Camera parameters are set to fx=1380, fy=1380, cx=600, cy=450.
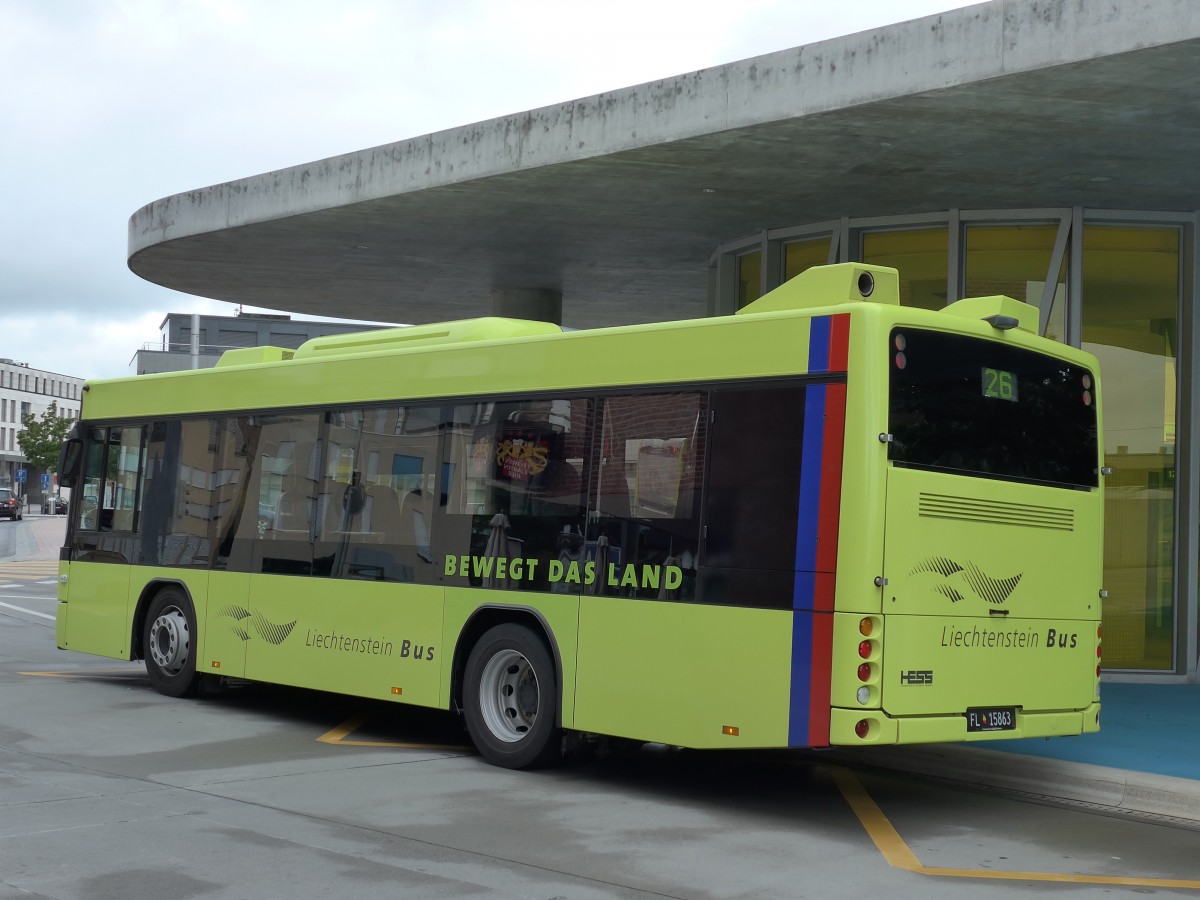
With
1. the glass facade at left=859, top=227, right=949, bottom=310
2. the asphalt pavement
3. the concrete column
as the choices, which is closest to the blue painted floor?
the asphalt pavement

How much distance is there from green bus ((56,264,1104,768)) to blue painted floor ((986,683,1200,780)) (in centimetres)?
93

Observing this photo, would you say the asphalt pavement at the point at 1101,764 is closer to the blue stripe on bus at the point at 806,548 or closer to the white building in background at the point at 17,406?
the blue stripe on bus at the point at 806,548

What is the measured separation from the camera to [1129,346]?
583 inches

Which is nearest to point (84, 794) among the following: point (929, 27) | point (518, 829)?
point (518, 829)

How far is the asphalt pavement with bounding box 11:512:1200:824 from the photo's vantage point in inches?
349

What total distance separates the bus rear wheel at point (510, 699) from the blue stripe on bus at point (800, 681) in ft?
6.78

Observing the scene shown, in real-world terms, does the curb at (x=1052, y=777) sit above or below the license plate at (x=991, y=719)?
below

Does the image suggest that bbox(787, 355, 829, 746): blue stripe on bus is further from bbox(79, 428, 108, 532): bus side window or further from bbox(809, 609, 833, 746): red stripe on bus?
bbox(79, 428, 108, 532): bus side window

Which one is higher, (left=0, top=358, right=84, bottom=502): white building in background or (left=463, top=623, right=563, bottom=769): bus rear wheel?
(left=0, top=358, right=84, bottom=502): white building in background

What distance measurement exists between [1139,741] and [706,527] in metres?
4.48

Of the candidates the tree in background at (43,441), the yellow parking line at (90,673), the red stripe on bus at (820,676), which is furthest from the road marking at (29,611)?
the tree in background at (43,441)

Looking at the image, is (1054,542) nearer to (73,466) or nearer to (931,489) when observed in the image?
(931,489)

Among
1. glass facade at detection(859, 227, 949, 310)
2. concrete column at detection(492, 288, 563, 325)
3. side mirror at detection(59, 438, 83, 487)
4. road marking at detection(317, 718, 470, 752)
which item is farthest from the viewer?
concrete column at detection(492, 288, 563, 325)

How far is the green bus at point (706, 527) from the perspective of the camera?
310 inches
